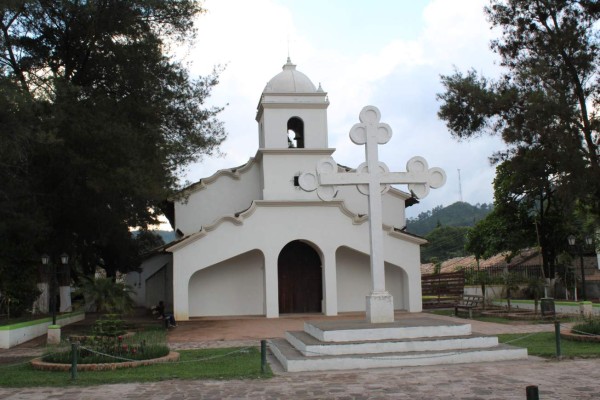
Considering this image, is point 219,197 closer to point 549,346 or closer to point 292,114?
point 292,114

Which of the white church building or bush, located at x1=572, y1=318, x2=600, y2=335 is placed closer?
bush, located at x1=572, y1=318, x2=600, y2=335

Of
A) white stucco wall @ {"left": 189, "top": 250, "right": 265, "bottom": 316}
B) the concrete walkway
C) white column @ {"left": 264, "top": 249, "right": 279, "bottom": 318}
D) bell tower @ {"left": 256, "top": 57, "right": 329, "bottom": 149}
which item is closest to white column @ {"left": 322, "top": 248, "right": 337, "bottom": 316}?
white column @ {"left": 264, "top": 249, "right": 279, "bottom": 318}

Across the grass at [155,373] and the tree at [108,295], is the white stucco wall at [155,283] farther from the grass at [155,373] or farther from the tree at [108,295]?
the grass at [155,373]

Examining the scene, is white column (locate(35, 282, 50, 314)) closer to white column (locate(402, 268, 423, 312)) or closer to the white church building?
the white church building

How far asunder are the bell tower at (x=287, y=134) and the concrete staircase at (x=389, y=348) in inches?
497

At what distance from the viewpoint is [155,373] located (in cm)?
1112

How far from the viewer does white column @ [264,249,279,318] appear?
77.3ft

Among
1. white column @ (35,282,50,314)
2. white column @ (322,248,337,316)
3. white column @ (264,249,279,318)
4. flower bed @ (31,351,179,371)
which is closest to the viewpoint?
flower bed @ (31,351,179,371)

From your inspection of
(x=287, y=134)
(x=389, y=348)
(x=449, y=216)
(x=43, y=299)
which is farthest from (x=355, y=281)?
(x=449, y=216)

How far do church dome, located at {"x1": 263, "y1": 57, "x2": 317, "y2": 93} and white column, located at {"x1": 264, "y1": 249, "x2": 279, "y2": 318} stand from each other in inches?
269

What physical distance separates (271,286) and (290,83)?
27.9 feet

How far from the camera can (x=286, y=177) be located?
2520 centimetres

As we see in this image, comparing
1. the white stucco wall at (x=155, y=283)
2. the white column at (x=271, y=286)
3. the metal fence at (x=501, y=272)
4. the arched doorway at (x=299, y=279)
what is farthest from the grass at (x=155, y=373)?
the white stucco wall at (x=155, y=283)

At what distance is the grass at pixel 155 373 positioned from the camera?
10.5m
